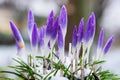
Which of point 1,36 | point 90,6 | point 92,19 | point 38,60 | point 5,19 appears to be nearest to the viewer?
point 92,19

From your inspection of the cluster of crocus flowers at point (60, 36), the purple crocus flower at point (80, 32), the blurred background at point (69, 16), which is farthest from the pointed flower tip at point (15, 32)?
the blurred background at point (69, 16)

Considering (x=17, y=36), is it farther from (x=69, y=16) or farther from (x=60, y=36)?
(x=69, y=16)

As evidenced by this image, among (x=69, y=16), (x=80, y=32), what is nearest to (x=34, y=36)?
(x=80, y=32)

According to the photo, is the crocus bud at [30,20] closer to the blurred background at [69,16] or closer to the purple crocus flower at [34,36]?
the purple crocus flower at [34,36]

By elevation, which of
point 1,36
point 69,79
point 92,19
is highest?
point 1,36

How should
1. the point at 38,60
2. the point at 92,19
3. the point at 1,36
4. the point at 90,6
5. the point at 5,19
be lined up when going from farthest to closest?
the point at 5,19 < the point at 1,36 < the point at 90,6 < the point at 38,60 < the point at 92,19

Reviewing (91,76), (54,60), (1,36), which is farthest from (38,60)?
(1,36)

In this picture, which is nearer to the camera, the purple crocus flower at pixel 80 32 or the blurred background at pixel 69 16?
the purple crocus flower at pixel 80 32

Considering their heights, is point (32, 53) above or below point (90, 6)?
below

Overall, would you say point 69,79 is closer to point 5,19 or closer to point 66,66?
point 66,66
